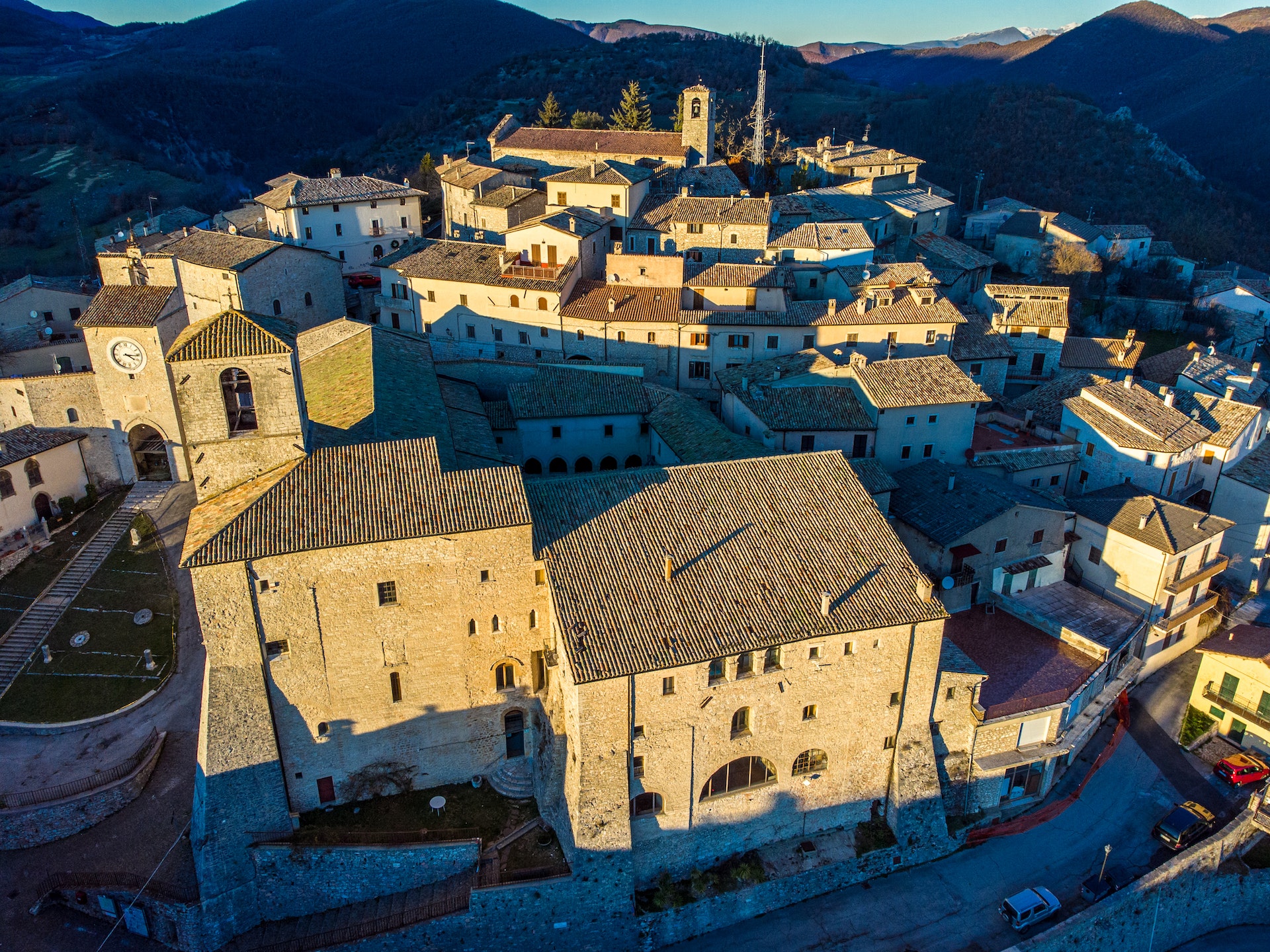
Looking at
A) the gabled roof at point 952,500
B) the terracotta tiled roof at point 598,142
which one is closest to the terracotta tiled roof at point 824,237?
the terracotta tiled roof at point 598,142

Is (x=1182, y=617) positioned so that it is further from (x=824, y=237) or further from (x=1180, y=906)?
(x=824, y=237)

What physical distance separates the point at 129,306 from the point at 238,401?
2122cm

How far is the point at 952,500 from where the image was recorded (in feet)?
126

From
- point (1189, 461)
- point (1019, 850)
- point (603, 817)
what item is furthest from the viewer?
point (1189, 461)

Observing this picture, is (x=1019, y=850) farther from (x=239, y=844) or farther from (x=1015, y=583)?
(x=239, y=844)

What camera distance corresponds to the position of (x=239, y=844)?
91.7ft

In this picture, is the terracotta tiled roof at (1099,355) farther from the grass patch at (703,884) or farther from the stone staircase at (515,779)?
the stone staircase at (515,779)

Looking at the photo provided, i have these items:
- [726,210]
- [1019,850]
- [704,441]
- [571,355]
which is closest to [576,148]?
[726,210]

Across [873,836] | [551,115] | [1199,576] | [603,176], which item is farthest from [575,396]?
[551,115]

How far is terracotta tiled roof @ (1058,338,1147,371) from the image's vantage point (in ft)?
197

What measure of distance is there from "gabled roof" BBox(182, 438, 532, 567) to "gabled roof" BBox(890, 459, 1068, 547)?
19.0 m

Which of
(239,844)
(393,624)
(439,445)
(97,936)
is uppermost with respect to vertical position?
(439,445)

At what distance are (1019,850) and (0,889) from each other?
35650mm

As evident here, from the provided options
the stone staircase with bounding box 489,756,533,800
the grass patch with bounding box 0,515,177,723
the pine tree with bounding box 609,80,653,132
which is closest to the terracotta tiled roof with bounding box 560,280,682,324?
the grass patch with bounding box 0,515,177,723
